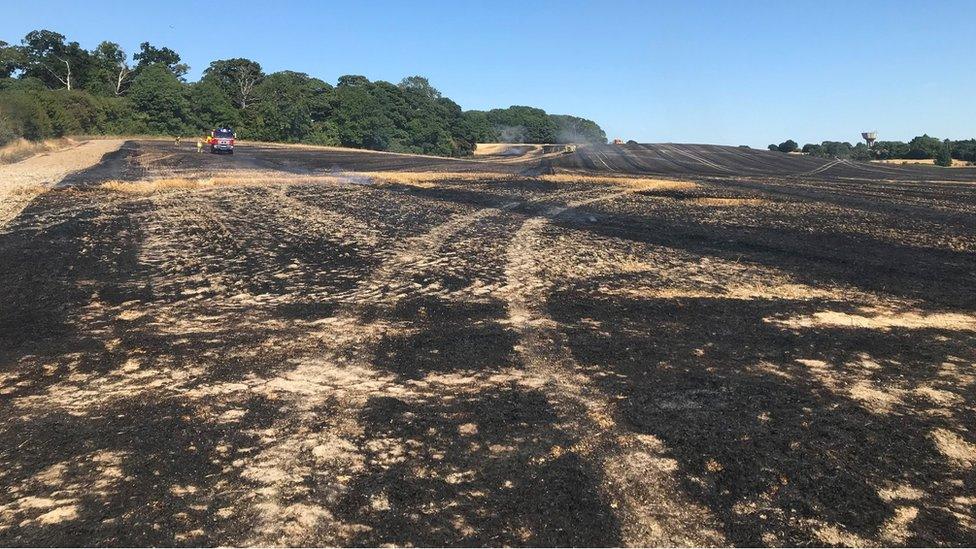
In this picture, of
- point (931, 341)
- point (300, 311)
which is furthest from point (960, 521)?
point (300, 311)

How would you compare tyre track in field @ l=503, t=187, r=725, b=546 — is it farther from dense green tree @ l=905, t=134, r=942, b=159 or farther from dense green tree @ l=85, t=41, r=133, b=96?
dense green tree @ l=85, t=41, r=133, b=96

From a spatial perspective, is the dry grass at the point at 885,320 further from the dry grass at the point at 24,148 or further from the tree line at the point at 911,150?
the tree line at the point at 911,150

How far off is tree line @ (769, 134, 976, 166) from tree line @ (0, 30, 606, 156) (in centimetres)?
5695

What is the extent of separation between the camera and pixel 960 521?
3.08 metres

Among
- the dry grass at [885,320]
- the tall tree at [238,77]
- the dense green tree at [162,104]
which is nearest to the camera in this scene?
the dry grass at [885,320]

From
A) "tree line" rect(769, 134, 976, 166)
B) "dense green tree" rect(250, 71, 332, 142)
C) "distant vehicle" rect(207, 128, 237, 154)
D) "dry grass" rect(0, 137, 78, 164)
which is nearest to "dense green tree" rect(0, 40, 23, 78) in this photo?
"dense green tree" rect(250, 71, 332, 142)

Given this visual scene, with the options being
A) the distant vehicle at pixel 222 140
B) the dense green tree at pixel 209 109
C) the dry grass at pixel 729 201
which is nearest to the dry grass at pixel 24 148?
the distant vehicle at pixel 222 140

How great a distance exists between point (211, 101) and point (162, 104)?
5948mm

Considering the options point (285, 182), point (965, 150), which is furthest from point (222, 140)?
point (965, 150)

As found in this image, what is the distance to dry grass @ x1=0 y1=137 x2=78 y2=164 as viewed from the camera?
98.8 ft

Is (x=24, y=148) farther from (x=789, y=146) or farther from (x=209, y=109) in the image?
(x=789, y=146)

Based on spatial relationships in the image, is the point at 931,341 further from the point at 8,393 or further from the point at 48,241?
the point at 48,241

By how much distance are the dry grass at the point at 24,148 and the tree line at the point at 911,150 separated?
79850 millimetres

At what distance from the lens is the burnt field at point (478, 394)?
122 inches
